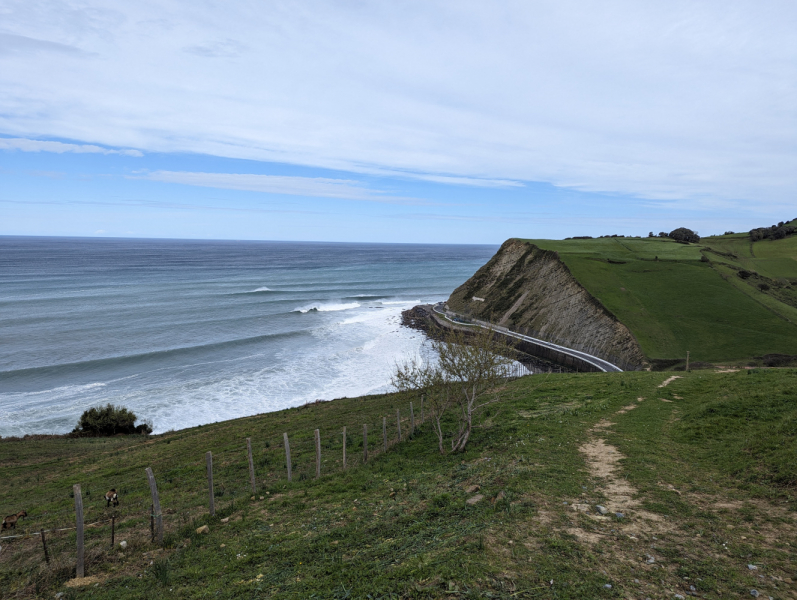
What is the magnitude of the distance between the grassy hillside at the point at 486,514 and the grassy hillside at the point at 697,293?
33810 mm

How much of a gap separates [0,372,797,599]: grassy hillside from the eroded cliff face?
33.6 meters

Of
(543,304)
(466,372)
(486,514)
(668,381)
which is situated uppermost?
(466,372)

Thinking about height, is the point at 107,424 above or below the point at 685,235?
below

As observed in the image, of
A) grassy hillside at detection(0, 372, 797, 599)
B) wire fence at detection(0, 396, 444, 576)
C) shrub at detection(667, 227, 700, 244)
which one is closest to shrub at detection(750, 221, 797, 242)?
shrub at detection(667, 227, 700, 244)

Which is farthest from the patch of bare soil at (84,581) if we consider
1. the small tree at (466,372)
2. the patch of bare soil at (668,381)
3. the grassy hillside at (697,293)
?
the grassy hillside at (697,293)

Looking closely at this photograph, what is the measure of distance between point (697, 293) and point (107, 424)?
71.8 m

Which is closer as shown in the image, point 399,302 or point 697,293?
point 697,293

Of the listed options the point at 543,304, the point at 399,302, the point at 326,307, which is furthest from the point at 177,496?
the point at 399,302

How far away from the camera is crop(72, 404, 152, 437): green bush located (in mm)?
32531

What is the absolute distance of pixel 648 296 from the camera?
6209 centimetres

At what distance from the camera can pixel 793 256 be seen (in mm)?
79812

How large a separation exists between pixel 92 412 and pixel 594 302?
5918 centimetres

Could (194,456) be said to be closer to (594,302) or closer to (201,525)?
(201,525)

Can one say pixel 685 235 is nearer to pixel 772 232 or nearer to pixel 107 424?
pixel 772 232
